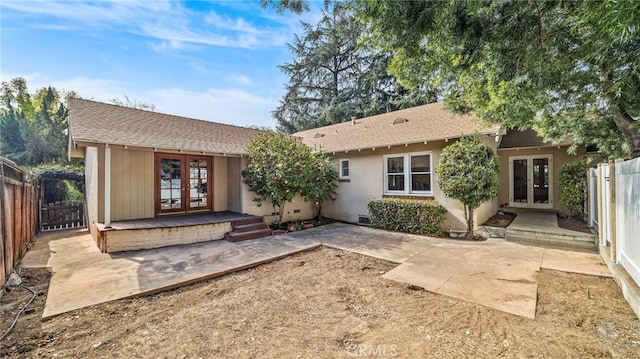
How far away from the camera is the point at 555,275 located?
4.58m

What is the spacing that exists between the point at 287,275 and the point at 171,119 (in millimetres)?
8617

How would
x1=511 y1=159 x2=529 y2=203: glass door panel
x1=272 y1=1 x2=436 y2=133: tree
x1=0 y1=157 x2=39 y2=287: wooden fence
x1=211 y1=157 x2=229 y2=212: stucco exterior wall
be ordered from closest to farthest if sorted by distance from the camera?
x1=0 y1=157 x2=39 y2=287: wooden fence < x1=211 y1=157 x2=229 y2=212: stucco exterior wall < x1=511 y1=159 x2=529 y2=203: glass door panel < x1=272 y1=1 x2=436 y2=133: tree

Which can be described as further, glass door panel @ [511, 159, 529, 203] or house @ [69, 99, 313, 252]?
glass door panel @ [511, 159, 529, 203]

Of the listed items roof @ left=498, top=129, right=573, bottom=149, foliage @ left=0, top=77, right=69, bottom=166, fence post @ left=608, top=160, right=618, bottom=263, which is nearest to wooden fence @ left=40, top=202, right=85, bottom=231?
foliage @ left=0, top=77, right=69, bottom=166

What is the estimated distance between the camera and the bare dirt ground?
2.65 m

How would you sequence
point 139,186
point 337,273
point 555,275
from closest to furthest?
point 555,275 < point 337,273 < point 139,186

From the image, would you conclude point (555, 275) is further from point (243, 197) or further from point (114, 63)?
point (114, 63)

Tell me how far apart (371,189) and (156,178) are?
7.46m

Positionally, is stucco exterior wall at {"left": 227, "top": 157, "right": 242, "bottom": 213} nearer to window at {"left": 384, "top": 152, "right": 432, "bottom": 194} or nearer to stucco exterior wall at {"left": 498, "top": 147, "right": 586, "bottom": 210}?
window at {"left": 384, "top": 152, "right": 432, "bottom": 194}

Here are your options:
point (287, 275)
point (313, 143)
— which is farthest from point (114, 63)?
point (287, 275)

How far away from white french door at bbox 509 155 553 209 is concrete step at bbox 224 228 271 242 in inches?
388

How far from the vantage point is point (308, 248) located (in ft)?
21.5

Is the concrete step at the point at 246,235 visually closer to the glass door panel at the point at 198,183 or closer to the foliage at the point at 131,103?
the glass door panel at the point at 198,183

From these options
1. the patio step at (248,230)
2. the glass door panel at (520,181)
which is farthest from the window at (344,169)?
the glass door panel at (520,181)
